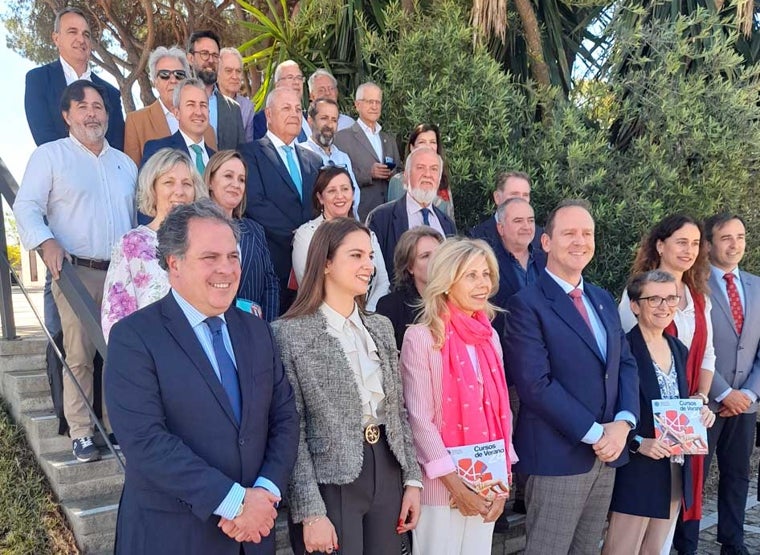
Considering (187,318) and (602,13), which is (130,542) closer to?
(187,318)

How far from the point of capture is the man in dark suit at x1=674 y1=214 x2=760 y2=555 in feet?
14.0

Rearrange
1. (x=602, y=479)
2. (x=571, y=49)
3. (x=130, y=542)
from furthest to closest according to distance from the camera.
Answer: (x=571, y=49)
(x=602, y=479)
(x=130, y=542)

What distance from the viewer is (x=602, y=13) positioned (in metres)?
7.28

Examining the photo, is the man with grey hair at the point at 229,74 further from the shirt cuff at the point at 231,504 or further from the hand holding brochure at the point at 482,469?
the shirt cuff at the point at 231,504

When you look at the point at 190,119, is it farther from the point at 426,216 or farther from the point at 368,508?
the point at 368,508

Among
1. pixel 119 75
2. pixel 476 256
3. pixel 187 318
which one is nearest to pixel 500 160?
pixel 476 256

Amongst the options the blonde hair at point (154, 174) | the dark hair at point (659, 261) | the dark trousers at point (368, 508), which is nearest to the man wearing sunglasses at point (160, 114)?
the blonde hair at point (154, 174)

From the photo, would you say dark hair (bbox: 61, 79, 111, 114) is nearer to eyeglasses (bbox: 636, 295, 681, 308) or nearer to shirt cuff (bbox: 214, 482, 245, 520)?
shirt cuff (bbox: 214, 482, 245, 520)

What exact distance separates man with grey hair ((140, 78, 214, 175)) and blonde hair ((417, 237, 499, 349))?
1774 millimetres

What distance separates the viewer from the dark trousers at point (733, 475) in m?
4.31

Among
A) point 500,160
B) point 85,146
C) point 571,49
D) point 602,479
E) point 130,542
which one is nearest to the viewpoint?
point 130,542

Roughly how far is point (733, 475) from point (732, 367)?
30.0 inches

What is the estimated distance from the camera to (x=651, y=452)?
3.38 m

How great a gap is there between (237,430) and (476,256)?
1.36m
